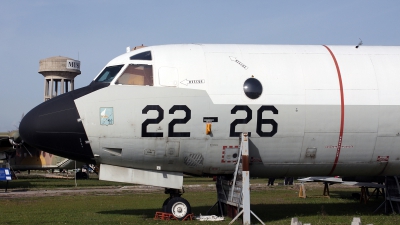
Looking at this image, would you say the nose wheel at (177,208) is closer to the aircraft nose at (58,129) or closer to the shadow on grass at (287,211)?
the shadow on grass at (287,211)

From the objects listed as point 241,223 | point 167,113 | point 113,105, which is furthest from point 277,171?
point 113,105

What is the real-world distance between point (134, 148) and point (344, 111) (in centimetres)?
591

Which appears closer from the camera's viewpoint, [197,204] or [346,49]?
[346,49]

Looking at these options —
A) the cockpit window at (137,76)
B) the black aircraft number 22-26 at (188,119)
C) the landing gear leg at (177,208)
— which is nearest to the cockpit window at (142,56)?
the cockpit window at (137,76)

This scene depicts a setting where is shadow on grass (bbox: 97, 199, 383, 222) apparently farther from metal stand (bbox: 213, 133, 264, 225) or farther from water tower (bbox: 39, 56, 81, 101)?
water tower (bbox: 39, 56, 81, 101)

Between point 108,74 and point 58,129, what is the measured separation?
2.14 meters

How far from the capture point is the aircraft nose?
47.5ft

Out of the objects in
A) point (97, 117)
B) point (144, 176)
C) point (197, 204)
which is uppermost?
point (97, 117)

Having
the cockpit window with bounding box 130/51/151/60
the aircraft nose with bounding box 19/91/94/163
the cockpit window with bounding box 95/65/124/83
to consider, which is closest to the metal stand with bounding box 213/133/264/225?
the cockpit window with bounding box 130/51/151/60

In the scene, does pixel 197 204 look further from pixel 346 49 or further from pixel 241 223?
pixel 346 49

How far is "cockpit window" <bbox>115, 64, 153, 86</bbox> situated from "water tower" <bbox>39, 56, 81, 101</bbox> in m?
85.1

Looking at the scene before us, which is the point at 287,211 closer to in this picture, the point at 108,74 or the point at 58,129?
the point at 108,74

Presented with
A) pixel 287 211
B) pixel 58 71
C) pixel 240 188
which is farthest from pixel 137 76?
pixel 58 71

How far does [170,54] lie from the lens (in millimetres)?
15320
